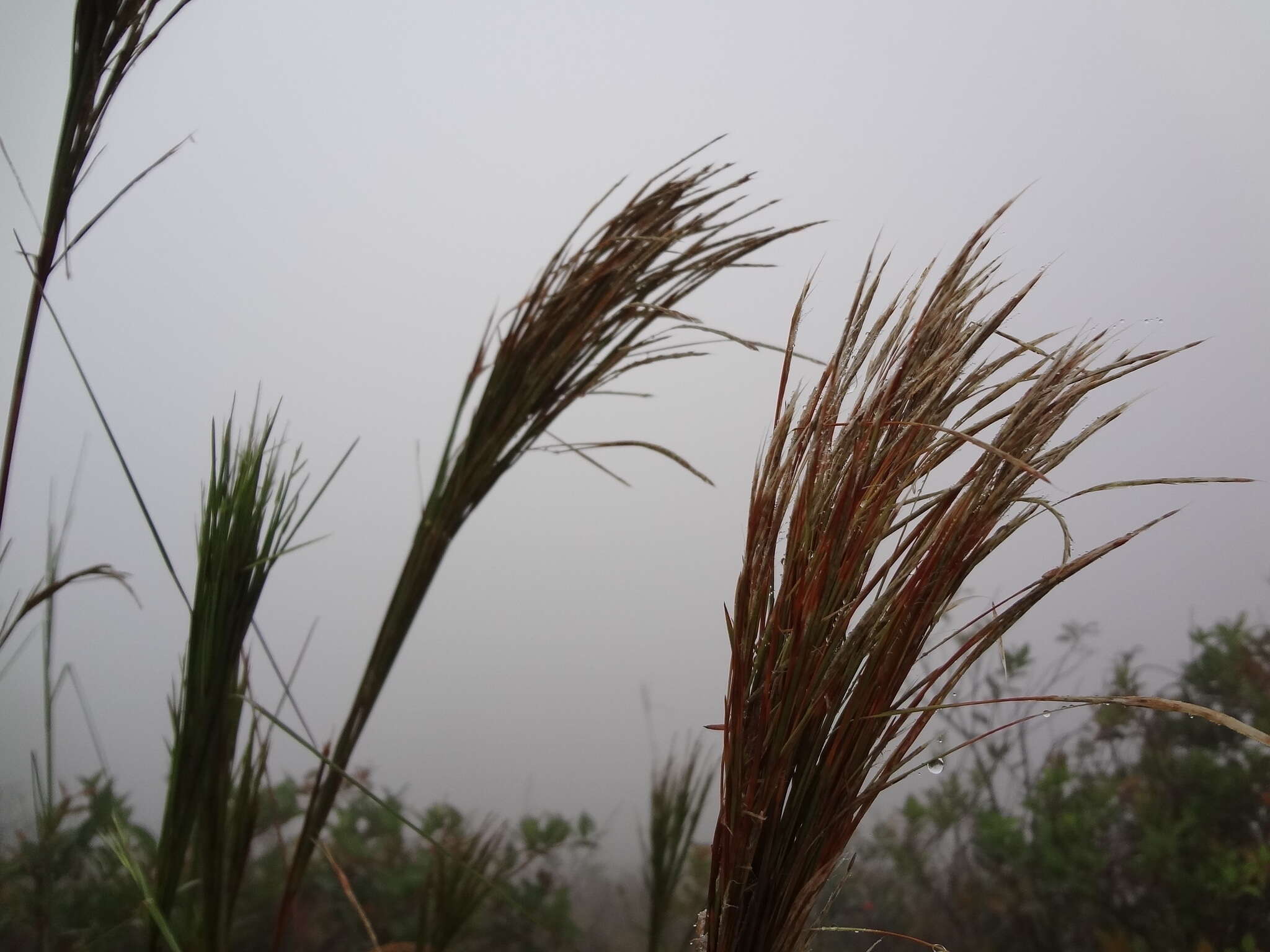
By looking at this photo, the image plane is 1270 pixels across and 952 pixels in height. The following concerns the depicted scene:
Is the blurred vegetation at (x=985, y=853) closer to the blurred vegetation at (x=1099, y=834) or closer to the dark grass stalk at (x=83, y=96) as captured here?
the blurred vegetation at (x=1099, y=834)

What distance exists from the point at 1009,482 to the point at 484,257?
1.47m

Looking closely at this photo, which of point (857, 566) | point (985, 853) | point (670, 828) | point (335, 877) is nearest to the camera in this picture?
point (857, 566)

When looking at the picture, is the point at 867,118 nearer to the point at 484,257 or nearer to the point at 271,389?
the point at 484,257

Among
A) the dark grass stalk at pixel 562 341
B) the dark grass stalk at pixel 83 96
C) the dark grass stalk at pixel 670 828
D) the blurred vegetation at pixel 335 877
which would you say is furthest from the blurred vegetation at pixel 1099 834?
the dark grass stalk at pixel 83 96

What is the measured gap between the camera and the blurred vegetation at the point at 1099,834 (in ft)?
4.81

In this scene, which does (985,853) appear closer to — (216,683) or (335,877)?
(335,877)

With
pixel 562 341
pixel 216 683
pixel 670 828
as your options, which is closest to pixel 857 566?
pixel 562 341

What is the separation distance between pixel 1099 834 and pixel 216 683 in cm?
160

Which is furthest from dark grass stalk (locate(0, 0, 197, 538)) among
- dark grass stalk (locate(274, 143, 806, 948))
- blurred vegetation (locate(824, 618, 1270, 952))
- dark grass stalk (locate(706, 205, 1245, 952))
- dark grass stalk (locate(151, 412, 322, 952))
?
blurred vegetation (locate(824, 618, 1270, 952))

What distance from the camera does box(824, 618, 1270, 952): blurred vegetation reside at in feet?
4.81

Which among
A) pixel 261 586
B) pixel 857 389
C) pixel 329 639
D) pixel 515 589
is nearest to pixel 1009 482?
pixel 857 389

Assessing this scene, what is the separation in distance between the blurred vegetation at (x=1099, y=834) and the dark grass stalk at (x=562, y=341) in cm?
121

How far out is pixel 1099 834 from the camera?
154cm

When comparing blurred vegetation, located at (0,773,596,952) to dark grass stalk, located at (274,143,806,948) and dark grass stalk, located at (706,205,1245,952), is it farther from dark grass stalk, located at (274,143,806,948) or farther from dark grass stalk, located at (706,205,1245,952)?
dark grass stalk, located at (706,205,1245,952)
